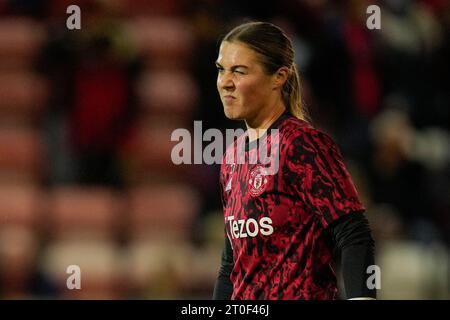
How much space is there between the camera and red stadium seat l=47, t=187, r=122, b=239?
530cm

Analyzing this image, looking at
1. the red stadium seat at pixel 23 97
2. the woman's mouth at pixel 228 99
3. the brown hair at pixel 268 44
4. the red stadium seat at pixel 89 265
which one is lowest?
the red stadium seat at pixel 89 265

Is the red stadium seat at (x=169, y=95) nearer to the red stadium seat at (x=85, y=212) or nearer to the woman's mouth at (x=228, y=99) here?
the red stadium seat at (x=85, y=212)

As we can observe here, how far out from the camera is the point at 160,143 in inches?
230

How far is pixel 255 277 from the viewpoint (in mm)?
2447

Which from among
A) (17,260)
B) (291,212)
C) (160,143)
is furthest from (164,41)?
(291,212)

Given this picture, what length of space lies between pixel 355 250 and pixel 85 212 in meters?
3.33

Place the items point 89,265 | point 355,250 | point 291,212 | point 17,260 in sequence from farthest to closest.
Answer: point 89,265, point 17,260, point 291,212, point 355,250

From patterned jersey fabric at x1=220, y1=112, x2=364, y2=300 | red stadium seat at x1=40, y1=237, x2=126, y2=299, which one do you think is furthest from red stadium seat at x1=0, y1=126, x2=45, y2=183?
patterned jersey fabric at x1=220, y1=112, x2=364, y2=300

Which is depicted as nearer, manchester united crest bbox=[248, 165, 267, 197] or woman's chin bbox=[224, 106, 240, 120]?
manchester united crest bbox=[248, 165, 267, 197]

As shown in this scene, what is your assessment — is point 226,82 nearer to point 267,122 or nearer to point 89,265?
point 267,122

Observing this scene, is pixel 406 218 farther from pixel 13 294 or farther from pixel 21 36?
pixel 21 36

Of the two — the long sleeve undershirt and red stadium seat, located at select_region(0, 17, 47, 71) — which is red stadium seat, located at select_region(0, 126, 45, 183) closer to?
red stadium seat, located at select_region(0, 17, 47, 71)

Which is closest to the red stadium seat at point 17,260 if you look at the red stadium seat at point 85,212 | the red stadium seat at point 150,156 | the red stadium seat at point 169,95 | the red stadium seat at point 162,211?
the red stadium seat at point 85,212

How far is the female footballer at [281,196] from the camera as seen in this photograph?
230cm
